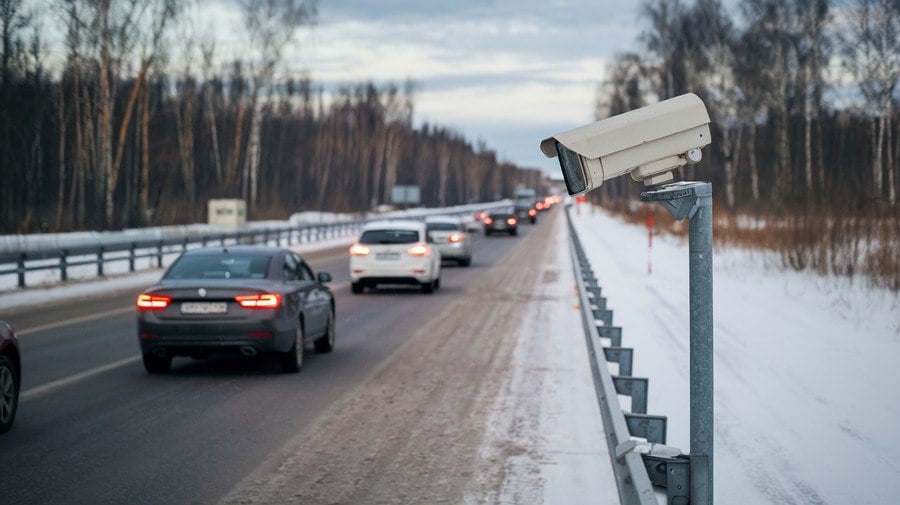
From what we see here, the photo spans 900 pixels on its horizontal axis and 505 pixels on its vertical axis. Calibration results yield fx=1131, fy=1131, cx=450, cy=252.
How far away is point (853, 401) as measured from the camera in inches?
416

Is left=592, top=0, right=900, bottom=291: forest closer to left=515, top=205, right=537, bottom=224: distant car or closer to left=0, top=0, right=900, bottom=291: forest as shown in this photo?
left=0, top=0, right=900, bottom=291: forest

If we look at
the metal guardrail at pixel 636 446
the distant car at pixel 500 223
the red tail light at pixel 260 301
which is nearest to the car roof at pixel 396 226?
the red tail light at pixel 260 301

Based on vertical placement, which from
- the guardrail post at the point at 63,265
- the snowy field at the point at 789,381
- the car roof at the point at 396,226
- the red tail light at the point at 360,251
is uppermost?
the car roof at the point at 396,226

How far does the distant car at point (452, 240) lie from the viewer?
34.6 meters

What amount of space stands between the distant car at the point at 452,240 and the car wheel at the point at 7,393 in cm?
2517

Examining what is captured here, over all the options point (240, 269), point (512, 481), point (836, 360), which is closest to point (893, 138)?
point (836, 360)

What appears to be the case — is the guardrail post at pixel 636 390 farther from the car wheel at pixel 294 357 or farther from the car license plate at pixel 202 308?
the car license plate at pixel 202 308

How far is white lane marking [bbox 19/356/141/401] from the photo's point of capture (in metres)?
10.8

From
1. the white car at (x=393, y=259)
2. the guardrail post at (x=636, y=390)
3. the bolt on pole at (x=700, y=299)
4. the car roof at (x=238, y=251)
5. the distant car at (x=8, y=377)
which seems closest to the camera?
the bolt on pole at (x=700, y=299)

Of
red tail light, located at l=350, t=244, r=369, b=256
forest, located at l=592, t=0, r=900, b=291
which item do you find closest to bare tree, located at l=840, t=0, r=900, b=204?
forest, located at l=592, t=0, r=900, b=291

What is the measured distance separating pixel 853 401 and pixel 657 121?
20.8 ft

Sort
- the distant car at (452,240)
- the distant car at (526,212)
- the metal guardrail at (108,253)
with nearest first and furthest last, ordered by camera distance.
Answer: the metal guardrail at (108,253), the distant car at (452,240), the distant car at (526,212)

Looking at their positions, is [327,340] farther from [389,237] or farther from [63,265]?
[63,265]

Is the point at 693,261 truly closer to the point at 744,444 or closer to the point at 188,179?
the point at 744,444
